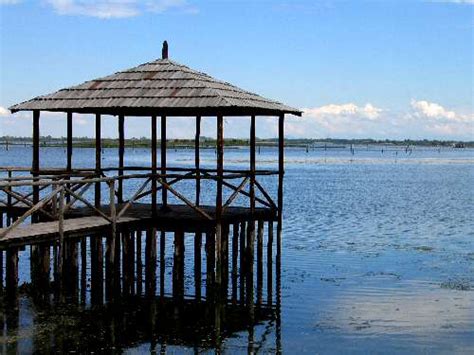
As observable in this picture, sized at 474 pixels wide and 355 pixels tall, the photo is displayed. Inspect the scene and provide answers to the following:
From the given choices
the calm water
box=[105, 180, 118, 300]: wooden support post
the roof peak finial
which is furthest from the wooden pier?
the calm water

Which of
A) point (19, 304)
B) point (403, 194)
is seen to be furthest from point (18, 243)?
point (403, 194)

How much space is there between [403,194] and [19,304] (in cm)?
4110

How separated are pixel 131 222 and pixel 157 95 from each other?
10.0ft

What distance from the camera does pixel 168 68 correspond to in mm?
20594

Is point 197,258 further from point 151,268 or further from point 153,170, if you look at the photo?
point 153,170

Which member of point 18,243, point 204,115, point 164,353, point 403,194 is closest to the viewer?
point 164,353

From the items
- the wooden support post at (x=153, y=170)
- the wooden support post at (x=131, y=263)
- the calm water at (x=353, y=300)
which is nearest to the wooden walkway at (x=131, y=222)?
the wooden support post at (x=153, y=170)

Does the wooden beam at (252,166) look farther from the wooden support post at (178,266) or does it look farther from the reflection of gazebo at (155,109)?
the wooden support post at (178,266)

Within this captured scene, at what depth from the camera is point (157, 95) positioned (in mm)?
19078

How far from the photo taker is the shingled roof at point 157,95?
60.8ft

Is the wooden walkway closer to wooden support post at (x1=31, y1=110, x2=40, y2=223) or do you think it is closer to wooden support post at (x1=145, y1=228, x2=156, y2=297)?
wooden support post at (x1=145, y1=228, x2=156, y2=297)

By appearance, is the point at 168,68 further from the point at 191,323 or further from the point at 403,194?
the point at 403,194

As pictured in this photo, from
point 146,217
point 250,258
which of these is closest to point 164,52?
point 146,217

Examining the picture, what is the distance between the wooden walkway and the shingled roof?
2.54m
